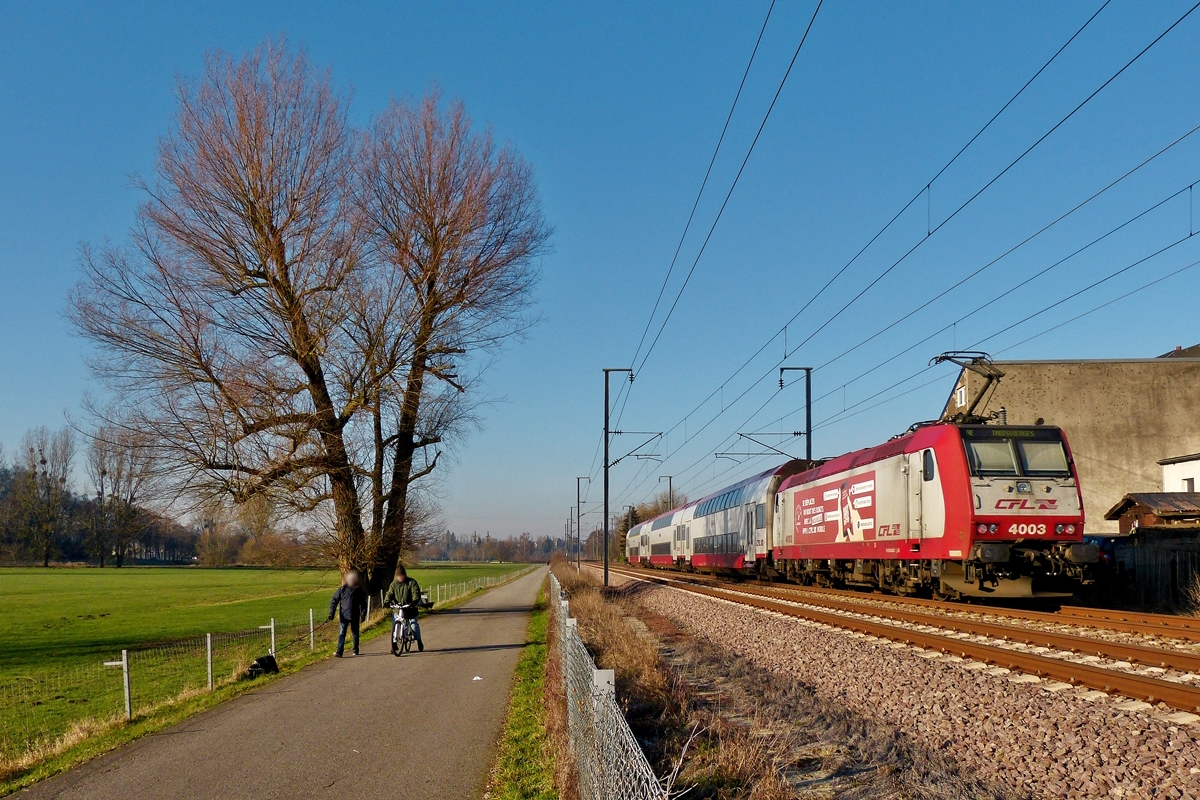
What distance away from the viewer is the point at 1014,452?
17016 mm

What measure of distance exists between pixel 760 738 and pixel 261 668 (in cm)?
942

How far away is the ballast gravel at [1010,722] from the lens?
248 inches

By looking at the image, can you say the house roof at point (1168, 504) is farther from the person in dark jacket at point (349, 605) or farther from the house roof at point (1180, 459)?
the person in dark jacket at point (349, 605)

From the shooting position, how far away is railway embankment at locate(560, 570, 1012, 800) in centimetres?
636

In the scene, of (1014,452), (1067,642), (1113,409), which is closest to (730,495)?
(1113,409)

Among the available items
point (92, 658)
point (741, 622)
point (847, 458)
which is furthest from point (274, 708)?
point (92, 658)

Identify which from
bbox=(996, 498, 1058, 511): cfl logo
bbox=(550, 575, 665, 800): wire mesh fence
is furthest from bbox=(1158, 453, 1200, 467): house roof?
bbox=(550, 575, 665, 800): wire mesh fence

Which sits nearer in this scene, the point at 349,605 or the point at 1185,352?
the point at 349,605

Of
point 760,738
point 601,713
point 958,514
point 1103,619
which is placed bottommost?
point 1103,619

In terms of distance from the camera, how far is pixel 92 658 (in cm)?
2631

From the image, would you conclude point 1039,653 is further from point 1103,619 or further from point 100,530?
point 100,530

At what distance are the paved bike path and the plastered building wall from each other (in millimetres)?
30364

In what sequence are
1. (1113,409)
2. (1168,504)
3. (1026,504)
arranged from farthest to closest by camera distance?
1. (1113,409)
2. (1168,504)
3. (1026,504)

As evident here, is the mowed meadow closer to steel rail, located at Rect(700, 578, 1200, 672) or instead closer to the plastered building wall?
steel rail, located at Rect(700, 578, 1200, 672)
